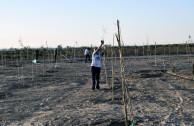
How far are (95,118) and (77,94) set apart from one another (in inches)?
221

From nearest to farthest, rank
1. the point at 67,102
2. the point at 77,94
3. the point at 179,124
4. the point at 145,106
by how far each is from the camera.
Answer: the point at 179,124 → the point at 145,106 → the point at 67,102 → the point at 77,94

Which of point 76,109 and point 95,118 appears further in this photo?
point 76,109

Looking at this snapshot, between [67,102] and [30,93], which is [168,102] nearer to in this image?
[67,102]

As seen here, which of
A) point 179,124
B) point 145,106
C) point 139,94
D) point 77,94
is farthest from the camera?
point 77,94

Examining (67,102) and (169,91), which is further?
(169,91)

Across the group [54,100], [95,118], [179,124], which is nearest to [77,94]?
[54,100]

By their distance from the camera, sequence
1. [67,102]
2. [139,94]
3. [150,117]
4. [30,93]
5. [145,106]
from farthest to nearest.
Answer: [30,93] < [139,94] < [67,102] < [145,106] < [150,117]

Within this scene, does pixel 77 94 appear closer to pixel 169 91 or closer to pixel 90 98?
pixel 90 98

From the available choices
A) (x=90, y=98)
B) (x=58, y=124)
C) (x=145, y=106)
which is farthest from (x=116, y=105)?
(x=58, y=124)

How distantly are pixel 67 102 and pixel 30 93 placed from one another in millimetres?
3705

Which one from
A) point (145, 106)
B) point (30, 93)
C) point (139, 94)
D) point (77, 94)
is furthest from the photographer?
point (30, 93)

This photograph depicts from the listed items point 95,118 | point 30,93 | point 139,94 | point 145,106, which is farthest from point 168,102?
point 30,93

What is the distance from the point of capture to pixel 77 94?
15.8 meters

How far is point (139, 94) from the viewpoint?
582 inches
